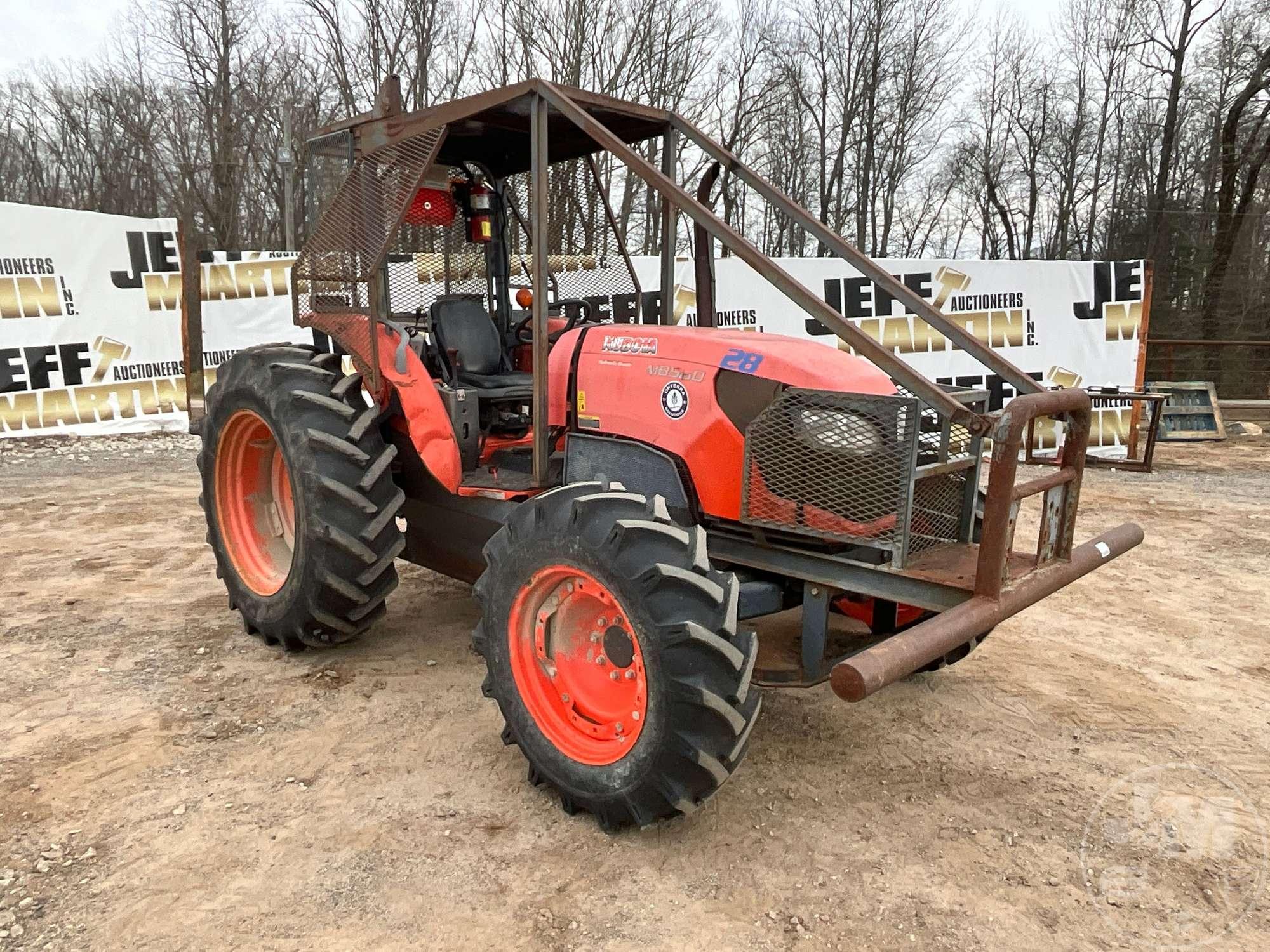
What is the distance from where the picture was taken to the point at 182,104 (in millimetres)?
23500

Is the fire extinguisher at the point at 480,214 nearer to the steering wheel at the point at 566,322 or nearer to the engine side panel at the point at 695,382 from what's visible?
the steering wheel at the point at 566,322

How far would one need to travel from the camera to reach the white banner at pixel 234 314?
9.60 meters

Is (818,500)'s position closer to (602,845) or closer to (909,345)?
(602,845)

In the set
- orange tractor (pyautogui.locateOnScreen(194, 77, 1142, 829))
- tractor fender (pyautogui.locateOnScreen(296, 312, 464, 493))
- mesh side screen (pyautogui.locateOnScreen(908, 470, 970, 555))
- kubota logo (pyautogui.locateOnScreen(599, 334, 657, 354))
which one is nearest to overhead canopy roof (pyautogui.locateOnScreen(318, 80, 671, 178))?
orange tractor (pyautogui.locateOnScreen(194, 77, 1142, 829))

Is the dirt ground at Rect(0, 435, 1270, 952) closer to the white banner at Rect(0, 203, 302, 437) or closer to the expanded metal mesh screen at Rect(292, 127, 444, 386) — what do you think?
the expanded metal mesh screen at Rect(292, 127, 444, 386)

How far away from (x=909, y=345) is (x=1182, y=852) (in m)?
8.28

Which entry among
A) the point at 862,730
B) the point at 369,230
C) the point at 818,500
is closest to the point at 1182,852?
the point at 862,730

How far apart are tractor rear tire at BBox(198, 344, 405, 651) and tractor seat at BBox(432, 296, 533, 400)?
0.43m

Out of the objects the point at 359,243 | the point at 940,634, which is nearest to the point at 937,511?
the point at 940,634

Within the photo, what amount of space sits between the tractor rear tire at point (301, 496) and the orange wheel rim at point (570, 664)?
3.54 ft

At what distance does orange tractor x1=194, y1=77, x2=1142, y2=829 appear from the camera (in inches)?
102

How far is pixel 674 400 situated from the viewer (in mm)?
3207

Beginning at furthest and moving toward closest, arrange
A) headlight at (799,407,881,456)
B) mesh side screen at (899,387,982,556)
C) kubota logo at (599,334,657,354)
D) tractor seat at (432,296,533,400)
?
tractor seat at (432,296,533,400)
kubota logo at (599,334,657,354)
mesh side screen at (899,387,982,556)
headlight at (799,407,881,456)

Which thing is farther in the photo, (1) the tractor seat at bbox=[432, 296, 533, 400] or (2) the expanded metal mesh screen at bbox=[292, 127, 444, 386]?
(1) the tractor seat at bbox=[432, 296, 533, 400]
